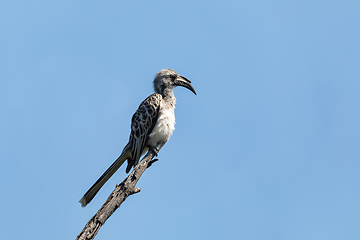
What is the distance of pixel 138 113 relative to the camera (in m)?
8.80

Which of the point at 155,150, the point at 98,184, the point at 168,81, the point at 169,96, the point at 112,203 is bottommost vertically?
the point at 112,203

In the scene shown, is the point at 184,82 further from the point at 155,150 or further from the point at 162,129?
the point at 155,150

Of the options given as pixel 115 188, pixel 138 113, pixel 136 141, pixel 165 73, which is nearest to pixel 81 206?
pixel 115 188

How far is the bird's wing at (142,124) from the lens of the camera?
827cm

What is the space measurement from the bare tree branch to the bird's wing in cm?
111

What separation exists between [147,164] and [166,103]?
1.90m

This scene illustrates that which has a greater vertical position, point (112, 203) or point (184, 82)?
point (184, 82)

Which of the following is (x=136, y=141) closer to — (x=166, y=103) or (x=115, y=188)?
(x=166, y=103)

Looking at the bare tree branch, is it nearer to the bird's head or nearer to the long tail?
the long tail

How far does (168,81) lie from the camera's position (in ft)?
30.6

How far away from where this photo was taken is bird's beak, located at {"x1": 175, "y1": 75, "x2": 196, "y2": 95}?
944 centimetres

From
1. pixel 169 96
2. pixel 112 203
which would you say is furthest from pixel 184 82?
pixel 112 203

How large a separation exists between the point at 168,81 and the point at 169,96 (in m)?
0.37

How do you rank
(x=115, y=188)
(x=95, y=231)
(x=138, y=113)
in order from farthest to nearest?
(x=138, y=113), (x=115, y=188), (x=95, y=231)
